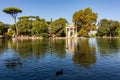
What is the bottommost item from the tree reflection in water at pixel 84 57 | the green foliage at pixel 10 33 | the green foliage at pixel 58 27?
the tree reflection in water at pixel 84 57

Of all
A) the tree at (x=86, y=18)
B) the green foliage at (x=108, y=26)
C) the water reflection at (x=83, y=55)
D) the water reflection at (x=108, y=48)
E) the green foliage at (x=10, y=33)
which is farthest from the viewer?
the green foliage at (x=108, y=26)

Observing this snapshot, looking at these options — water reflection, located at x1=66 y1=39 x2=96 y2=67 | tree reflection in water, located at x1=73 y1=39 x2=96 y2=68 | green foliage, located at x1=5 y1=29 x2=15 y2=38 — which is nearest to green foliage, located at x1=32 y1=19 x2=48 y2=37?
green foliage, located at x1=5 y1=29 x2=15 y2=38

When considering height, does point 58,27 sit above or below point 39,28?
above

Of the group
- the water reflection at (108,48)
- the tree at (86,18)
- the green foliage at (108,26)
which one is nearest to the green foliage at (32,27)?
the tree at (86,18)

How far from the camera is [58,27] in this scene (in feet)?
457

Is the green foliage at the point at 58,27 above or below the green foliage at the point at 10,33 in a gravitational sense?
above

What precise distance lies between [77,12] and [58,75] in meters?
117

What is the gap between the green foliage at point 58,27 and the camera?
139m

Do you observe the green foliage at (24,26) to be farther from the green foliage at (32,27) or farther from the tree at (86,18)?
the tree at (86,18)

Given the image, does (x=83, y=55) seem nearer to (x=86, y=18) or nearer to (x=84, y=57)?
(x=84, y=57)

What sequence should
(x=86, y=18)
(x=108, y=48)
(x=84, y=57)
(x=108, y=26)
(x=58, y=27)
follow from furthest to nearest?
(x=108, y=26) < (x=58, y=27) < (x=86, y=18) < (x=108, y=48) < (x=84, y=57)

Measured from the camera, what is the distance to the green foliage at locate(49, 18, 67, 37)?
139375mm

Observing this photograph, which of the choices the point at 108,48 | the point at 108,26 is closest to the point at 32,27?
the point at 108,26

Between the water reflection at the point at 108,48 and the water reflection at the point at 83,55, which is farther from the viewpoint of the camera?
the water reflection at the point at 108,48
